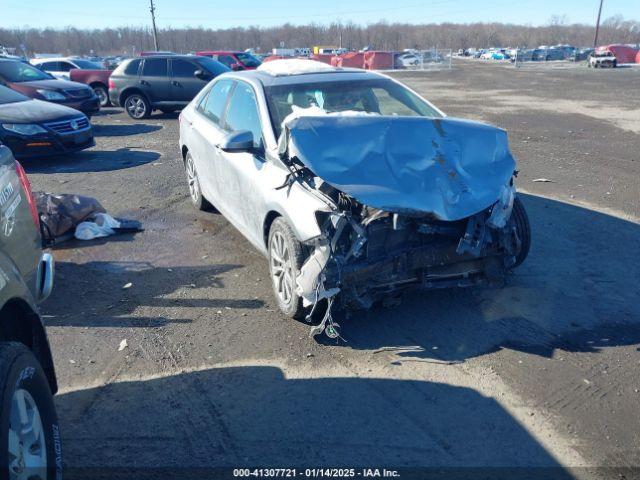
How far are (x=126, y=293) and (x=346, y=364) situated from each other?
230 centimetres

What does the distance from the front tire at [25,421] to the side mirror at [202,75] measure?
14372 millimetres

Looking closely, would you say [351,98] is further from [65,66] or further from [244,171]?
[65,66]

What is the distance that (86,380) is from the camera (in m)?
3.72

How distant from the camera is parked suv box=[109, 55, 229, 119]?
15922mm

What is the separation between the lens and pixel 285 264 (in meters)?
4.34

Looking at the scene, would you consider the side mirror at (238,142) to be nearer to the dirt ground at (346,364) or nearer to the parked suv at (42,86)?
the dirt ground at (346,364)

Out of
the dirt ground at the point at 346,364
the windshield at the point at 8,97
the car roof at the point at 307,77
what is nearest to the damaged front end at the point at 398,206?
the dirt ground at the point at 346,364

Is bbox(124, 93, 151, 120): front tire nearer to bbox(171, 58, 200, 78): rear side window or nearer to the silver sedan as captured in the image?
bbox(171, 58, 200, 78): rear side window

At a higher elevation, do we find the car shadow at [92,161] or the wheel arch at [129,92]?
the wheel arch at [129,92]

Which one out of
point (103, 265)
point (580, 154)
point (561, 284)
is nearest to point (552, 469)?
point (561, 284)

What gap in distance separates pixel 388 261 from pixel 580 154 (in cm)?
780

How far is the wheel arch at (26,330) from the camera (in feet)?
8.48

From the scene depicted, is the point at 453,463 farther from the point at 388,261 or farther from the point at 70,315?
the point at 70,315

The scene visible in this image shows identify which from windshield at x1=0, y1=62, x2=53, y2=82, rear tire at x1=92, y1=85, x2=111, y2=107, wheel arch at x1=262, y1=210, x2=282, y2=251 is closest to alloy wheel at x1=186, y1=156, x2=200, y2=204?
wheel arch at x1=262, y1=210, x2=282, y2=251
